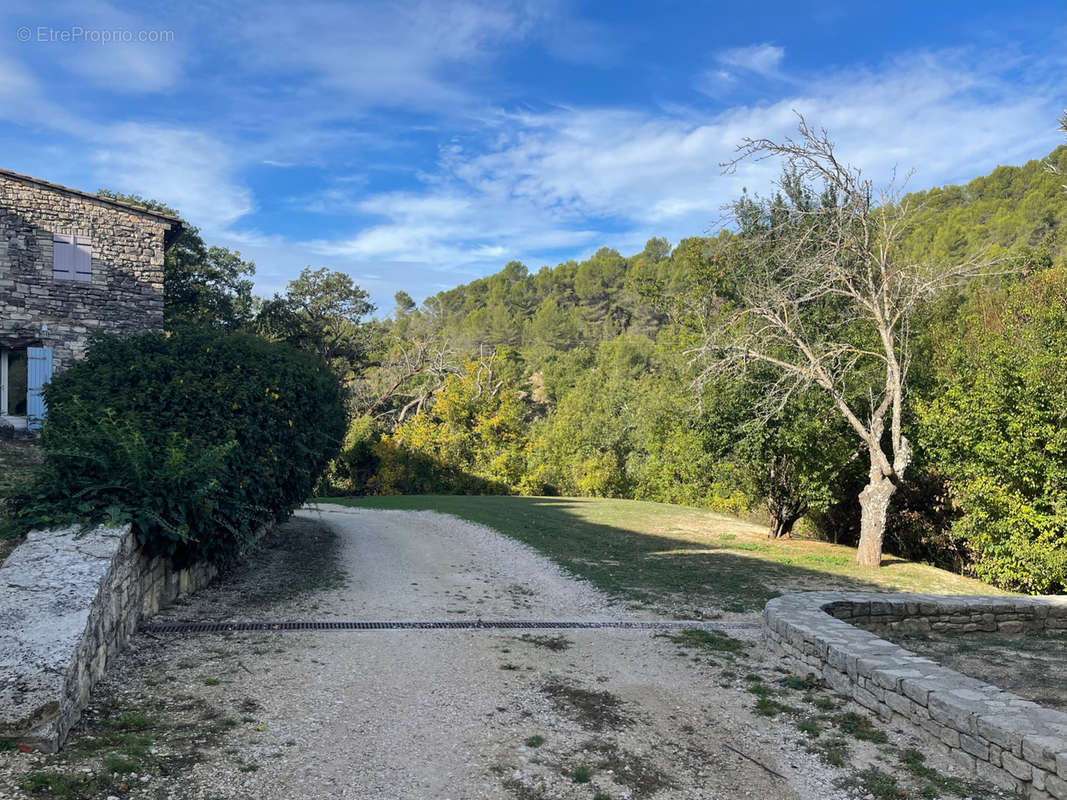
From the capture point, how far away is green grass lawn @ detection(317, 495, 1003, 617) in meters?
10.6

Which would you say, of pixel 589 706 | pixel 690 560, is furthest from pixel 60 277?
pixel 589 706

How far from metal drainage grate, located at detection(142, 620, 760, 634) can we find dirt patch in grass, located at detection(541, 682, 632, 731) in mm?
2170

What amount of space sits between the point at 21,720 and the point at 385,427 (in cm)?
3405

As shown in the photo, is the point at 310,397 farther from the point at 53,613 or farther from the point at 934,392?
the point at 934,392

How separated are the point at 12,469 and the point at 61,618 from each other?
234 inches

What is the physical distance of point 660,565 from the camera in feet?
41.5

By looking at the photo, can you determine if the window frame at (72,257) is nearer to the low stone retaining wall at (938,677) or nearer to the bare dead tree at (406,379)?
the low stone retaining wall at (938,677)

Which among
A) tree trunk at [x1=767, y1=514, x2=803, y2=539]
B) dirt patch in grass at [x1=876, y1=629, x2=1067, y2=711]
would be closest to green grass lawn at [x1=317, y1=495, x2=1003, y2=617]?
tree trunk at [x1=767, y1=514, x2=803, y2=539]

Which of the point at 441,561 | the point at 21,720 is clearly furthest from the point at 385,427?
the point at 21,720

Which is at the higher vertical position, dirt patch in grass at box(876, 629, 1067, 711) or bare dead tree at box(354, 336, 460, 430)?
bare dead tree at box(354, 336, 460, 430)

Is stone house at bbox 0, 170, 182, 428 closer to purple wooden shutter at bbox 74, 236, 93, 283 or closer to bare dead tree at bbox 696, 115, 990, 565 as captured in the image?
purple wooden shutter at bbox 74, 236, 93, 283

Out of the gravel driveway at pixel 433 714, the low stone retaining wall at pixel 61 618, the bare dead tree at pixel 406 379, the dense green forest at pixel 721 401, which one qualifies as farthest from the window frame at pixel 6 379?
the bare dead tree at pixel 406 379

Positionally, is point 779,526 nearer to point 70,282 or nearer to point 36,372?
point 36,372

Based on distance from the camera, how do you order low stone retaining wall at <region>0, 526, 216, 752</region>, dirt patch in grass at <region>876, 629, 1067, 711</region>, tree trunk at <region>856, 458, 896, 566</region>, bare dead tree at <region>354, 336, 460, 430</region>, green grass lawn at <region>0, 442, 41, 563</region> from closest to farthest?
low stone retaining wall at <region>0, 526, 216, 752</region> < dirt patch in grass at <region>876, 629, 1067, 711</region> < green grass lawn at <region>0, 442, 41, 563</region> < tree trunk at <region>856, 458, 896, 566</region> < bare dead tree at <region>354, 336, 460, 430</region>
